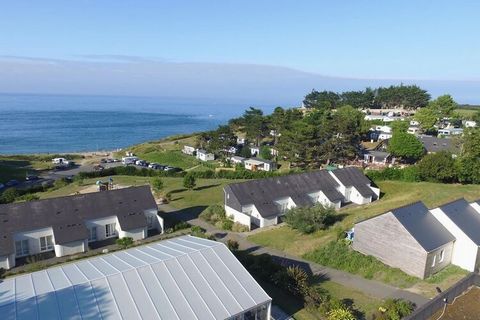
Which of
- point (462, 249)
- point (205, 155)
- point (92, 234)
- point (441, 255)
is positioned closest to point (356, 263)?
point (441, 255)

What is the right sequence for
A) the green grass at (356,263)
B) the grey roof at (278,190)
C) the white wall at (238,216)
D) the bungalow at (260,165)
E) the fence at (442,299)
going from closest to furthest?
the fence at (442,299) < the green grass at (356,263) < the white wall at (238,216) < the grey roof at (278,190) < the bungalow at (260,165)

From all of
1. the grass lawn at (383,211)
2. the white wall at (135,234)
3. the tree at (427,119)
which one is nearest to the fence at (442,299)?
the grass lawn at (383,211)

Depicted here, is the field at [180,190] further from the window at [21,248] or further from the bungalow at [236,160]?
the window at [21,248]

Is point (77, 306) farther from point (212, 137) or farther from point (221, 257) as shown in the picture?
point (212, 137)

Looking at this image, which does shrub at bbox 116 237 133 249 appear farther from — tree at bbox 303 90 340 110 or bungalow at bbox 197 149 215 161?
tree at bbox 303 90 340 110

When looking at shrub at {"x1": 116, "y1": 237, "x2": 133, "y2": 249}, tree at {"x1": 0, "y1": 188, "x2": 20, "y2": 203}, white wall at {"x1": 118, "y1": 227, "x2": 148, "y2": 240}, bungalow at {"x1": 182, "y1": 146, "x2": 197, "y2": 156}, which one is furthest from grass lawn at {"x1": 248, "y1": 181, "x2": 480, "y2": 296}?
bungalow at {"x1": 182, "y1": 146, "x2": 197, "y2": 156}
